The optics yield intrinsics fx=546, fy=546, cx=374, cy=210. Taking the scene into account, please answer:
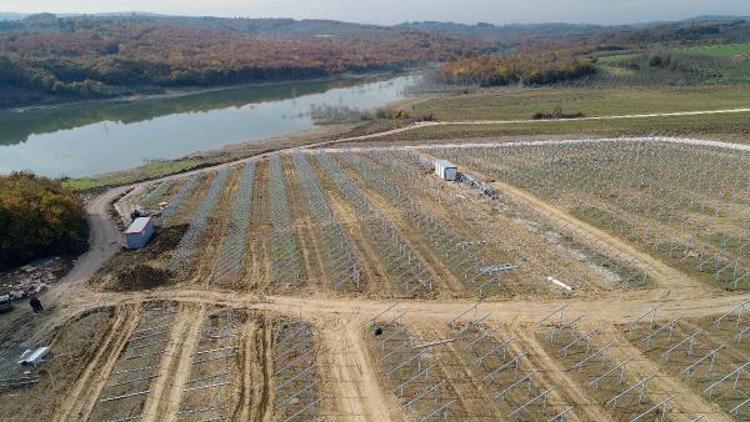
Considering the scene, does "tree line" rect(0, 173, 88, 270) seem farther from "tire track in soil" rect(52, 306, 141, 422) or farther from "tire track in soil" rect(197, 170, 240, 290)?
"tire track in soil" rect(52, 306, 141, 422)

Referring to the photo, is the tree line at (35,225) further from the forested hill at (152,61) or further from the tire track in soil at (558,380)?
the forested hill at (152,61)

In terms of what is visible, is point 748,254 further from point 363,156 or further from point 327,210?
point 363,156

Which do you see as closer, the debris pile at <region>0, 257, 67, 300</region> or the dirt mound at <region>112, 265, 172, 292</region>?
the dirt mound at <region>112, 265, 172, 292</region>

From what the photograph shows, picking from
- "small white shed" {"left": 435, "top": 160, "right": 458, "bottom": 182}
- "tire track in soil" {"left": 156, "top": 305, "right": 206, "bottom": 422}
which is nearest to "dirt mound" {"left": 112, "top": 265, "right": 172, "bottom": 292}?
"tire track in soil" {"left": 156, "top": 305, "right": 206, "bottom": 422}

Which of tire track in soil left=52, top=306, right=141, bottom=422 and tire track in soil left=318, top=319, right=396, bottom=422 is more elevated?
tire track in soil left=52, top=306, right=141, bottom=422

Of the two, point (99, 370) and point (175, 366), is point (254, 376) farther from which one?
point (99, 370)

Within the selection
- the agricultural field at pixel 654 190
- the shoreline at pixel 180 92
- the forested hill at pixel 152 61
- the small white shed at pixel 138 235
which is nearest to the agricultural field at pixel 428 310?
the agricultural field at pixel 654 190

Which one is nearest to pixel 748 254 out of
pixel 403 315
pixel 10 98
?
pixel 403 315
